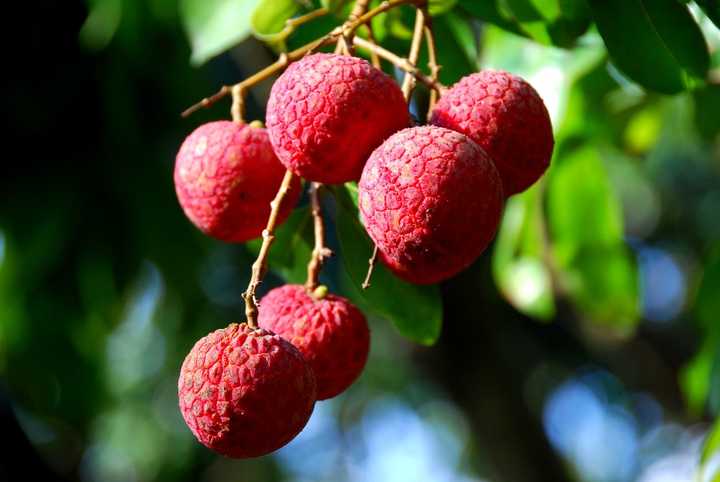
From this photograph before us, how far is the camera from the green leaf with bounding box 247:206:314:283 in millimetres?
1355

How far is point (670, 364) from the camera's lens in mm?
3785

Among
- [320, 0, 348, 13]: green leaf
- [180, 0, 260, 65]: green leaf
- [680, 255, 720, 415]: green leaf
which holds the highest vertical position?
[320, 0, 348, 13]: green leaf

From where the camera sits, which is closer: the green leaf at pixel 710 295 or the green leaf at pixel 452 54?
the green leaf at pixel 452 54

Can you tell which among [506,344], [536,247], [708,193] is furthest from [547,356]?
[536,247]

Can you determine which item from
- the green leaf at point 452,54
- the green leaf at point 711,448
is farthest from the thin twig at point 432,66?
the green leaf at point 711,448

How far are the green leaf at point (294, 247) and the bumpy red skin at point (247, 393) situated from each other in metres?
0.45

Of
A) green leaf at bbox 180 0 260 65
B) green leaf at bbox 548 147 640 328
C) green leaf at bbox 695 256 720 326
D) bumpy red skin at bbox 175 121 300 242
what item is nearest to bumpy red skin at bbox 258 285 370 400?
bumpy red skin at bbox 175 121 300 242

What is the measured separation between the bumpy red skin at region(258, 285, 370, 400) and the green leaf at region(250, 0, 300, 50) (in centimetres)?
44

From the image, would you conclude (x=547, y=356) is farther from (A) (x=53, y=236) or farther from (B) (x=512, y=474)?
(A) (x=53, y=236)

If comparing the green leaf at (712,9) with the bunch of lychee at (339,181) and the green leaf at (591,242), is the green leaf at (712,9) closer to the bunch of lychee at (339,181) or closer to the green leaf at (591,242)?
the bunch of lychee at (339,181)

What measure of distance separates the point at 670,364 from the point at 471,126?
10.2 feet

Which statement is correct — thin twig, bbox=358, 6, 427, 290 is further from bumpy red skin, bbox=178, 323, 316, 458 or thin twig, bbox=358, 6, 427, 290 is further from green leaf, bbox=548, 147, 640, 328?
green leaf, bbox=548, 147, 640, 328

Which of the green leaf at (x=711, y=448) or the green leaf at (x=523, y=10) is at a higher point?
the green leaf at (x=523, y=10)

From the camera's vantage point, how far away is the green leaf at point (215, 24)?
144 centimetres
